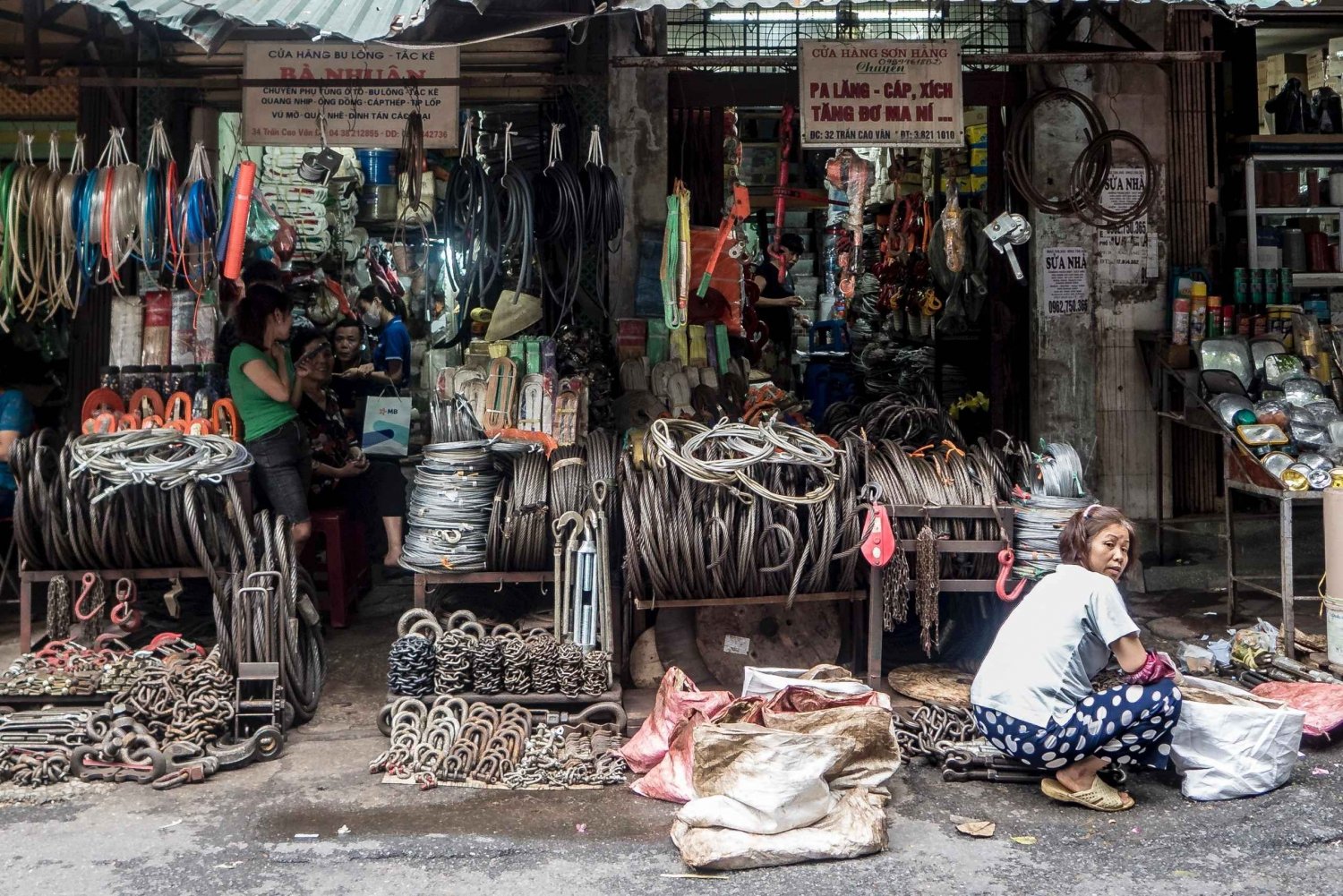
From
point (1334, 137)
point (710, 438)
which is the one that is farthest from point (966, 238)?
point (710, 438)

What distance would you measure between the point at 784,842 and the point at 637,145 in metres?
5.05

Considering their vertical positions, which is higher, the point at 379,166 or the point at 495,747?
the point at 379,166

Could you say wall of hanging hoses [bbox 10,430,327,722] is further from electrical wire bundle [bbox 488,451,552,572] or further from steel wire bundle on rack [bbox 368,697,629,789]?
electrical wire bundle [bbox 488,451,552,572]

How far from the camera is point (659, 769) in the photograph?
571cm

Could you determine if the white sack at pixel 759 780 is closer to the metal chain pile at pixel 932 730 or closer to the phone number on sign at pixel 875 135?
the metal chain pile at pixel 932 730

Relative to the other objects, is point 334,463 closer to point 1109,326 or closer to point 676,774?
point 676,774

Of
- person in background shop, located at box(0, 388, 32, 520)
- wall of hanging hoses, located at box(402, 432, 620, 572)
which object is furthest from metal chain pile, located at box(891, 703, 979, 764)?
person in background shop, located at box(0, 388, 32, 520)

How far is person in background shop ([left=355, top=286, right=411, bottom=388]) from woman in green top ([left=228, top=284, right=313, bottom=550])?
1.84 m

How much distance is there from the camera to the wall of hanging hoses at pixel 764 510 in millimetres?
6395

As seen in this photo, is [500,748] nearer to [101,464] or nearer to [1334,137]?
[101,464]

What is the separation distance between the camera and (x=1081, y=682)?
5488mm

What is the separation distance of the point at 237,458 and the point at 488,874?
2.80m

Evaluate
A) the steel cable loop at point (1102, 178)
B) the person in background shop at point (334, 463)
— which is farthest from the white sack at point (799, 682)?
the steel cable loop at point (1102, 178)

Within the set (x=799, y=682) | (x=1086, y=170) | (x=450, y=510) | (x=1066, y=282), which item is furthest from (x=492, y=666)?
(x=1086, y=170)
